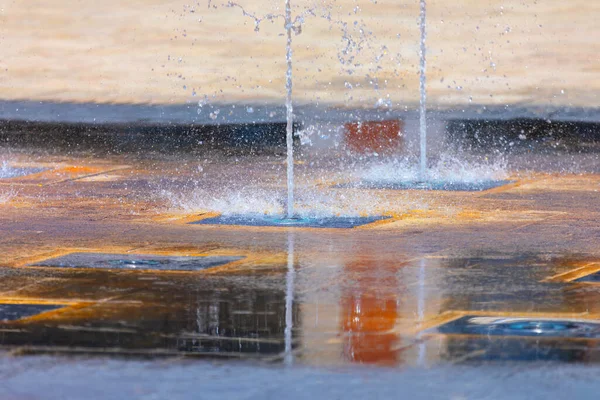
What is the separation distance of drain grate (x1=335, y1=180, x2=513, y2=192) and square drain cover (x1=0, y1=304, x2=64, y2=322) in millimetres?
9276

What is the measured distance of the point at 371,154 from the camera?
1012 inches

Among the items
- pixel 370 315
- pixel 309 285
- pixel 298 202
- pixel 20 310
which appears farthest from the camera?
pixel 298 202

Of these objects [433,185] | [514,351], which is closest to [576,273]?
[514,351]

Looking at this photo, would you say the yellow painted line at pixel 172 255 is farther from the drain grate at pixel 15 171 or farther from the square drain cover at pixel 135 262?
the drain grate at pixel 15 171

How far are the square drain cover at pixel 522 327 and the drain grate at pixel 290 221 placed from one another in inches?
207

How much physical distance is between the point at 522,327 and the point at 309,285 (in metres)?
2.22

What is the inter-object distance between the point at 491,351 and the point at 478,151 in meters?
18.6

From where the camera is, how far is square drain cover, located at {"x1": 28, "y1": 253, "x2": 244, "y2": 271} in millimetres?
11742

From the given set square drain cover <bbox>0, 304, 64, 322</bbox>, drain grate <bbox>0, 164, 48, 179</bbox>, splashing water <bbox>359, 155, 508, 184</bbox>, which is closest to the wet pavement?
square drain cover <bbox>0, 304, 64, 322</bbox>

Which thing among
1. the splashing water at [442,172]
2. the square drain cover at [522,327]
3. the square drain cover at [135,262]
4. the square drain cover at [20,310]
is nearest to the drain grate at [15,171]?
the splashing water at [442,172]

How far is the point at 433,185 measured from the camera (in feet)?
62.3

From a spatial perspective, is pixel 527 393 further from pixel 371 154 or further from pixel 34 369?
pixel 371 154

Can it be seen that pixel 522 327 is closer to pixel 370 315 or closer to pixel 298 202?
pixel 370 315

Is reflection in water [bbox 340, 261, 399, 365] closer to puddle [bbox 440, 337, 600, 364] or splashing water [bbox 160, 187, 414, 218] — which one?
puddle [bbox 440, 337, 600, 364]
